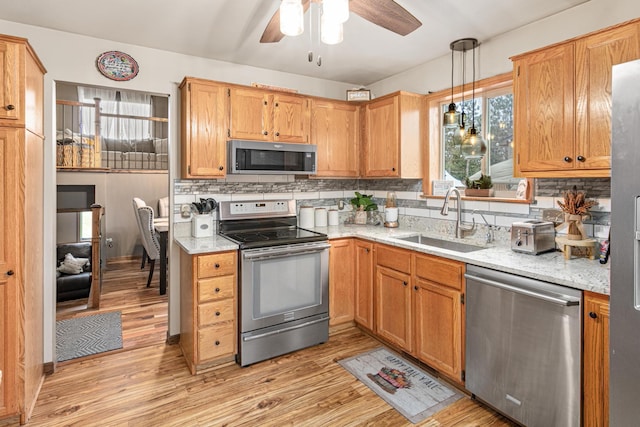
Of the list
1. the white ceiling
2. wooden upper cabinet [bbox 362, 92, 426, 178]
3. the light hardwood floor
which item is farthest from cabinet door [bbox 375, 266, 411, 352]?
the white ceiling

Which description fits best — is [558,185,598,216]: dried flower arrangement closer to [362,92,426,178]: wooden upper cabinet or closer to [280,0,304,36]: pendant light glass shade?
[362,92,426,178]: wooden upper cabinet

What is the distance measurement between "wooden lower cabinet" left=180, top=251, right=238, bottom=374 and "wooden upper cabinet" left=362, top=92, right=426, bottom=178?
1653mm

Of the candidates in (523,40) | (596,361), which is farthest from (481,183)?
(596,361)

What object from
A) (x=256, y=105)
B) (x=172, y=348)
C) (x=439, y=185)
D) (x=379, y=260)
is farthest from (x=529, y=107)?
(x=172, y=348)

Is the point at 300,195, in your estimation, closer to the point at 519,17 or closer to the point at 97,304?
the point at 519,17

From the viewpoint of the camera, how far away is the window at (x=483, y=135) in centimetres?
287

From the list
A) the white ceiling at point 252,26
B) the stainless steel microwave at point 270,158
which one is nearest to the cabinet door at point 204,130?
the stainless steel microwave at point 270,158

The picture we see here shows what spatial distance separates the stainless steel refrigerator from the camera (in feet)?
4.52

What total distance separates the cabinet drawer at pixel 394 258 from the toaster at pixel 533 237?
→ 71 cm

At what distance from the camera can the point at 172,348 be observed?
10.1ft

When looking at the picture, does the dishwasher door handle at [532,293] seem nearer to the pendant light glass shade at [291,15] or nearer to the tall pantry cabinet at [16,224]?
the pendant light glass shade at [291,15]

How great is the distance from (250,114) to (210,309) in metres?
1.62

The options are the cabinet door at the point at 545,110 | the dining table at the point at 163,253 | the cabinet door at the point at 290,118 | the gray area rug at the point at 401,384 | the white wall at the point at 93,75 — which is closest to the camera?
the cabinet door at the point at 545,110

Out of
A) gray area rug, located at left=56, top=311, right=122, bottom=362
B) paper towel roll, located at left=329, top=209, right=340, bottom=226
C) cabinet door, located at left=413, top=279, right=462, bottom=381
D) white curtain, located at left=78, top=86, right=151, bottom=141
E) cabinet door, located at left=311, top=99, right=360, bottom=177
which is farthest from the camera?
white curtain, located at left=78, top=86, right=151, bottom=141
